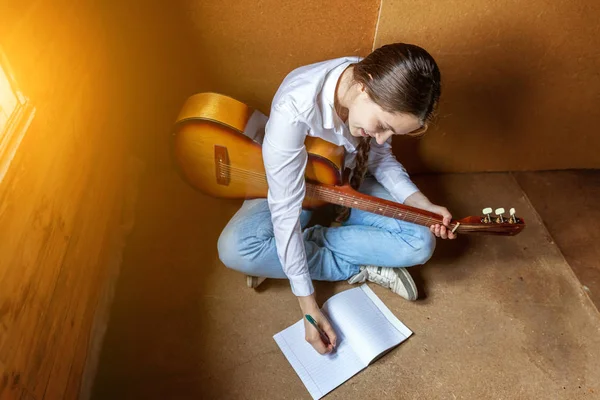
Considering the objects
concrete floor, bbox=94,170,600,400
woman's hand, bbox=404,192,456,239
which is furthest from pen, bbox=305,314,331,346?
woman's hand, bbox=404,192,456,239

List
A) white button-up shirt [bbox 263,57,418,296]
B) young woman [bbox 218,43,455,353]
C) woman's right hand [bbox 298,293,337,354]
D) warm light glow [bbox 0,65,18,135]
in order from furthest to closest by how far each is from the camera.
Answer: woman's right hand [bbox 298,293,337,354] < white button-up shirt [bbox 263,57,418,296] < young woman [bbox 218,43,455,353] < warm light glow [bbox 0,65,18,135]

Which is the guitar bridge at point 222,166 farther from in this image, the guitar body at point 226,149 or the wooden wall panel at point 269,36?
the wooden wall panel at point 269,36

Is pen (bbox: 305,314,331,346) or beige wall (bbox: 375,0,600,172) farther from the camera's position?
beige wall (bbox: 375,0,600,172)

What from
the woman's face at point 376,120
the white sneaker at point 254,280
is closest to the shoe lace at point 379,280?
the white sneaker at point 254,280

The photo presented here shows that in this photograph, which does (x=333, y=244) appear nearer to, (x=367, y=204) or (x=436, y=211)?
(x=367, y=204)

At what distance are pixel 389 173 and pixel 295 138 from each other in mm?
443

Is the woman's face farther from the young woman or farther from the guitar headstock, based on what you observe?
the guitar headstock

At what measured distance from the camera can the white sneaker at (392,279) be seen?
1.33 metres

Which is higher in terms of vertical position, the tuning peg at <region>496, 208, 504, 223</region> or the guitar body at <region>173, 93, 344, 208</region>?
the guitar body at <region>173, 93, 344, 208</region>

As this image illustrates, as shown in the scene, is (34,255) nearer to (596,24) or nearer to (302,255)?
(302,255)

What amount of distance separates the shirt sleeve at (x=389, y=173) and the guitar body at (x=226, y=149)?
20 centimetres

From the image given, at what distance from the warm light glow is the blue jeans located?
61 centimetres

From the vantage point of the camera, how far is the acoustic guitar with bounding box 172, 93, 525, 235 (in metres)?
1.19

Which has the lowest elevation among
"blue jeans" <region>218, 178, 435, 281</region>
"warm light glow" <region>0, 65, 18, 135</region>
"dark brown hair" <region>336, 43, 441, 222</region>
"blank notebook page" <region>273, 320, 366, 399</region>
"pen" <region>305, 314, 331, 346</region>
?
"blank notebook page" <region>273, 320, 366, 399</region>
